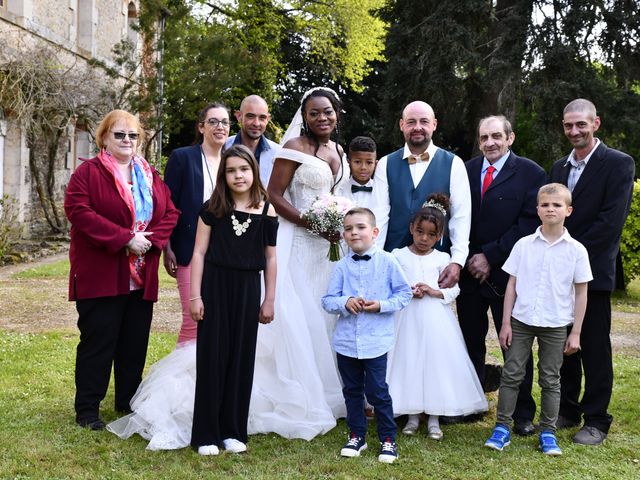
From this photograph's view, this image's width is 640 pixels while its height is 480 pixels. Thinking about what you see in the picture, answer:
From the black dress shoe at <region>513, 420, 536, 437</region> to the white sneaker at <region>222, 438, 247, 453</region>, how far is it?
1.94m

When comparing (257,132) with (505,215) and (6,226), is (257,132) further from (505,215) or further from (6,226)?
(6,226)

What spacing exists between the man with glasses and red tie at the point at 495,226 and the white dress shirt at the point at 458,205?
0.14m

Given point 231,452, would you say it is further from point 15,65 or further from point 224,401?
point 15,65

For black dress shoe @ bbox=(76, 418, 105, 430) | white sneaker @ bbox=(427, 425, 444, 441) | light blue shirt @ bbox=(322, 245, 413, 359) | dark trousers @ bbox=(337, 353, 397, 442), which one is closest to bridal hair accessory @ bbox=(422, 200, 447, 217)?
light blue shirt @ bbox=(322, 245, 413, 359)

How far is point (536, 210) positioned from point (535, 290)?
0.69m

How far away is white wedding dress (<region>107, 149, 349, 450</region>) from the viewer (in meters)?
4.82

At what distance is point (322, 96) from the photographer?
521cm

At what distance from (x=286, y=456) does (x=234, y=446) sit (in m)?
0.34

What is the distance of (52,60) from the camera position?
16.0 meters

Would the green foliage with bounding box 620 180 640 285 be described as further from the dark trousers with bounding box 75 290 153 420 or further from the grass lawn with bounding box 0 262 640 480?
the dark trousers with bounding box 75 290 153 420

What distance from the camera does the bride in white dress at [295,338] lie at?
489 centimetres

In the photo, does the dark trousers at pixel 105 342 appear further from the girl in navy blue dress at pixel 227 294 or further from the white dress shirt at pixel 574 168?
the white dress shirt at pixel 574 168

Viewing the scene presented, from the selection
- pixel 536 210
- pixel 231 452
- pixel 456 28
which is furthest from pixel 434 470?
pixel 456 28

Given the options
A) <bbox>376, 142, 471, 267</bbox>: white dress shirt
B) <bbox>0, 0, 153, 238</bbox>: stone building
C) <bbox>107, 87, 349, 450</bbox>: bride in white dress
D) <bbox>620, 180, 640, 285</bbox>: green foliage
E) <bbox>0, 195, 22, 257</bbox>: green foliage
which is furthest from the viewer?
<bbox>0, 0, 153, 238</bbox>: stone building
